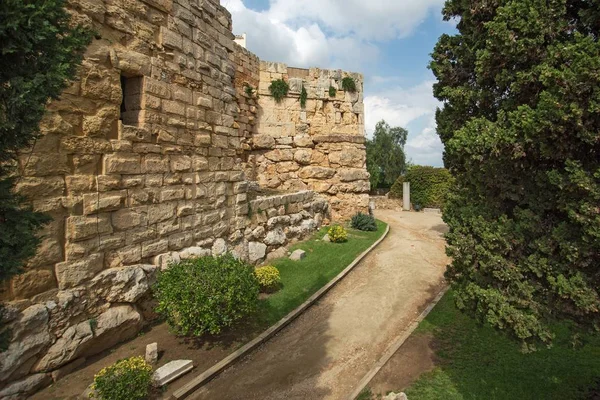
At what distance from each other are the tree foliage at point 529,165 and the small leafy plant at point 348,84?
33.0 feet

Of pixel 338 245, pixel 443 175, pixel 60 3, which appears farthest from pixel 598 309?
pixel 443 175

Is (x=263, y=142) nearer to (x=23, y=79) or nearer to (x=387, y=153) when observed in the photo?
(x=23, y=79)

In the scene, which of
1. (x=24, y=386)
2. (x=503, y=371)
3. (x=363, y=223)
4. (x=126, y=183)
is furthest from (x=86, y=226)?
(x=363, y=223)

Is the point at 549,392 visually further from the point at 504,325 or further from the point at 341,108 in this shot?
the point at 341,108

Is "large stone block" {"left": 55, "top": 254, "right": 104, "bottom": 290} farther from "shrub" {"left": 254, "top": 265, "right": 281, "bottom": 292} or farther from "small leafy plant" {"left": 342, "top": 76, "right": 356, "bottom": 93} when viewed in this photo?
"small leafy plant" {"left": 342, "top": 76, "right": 356, "bottom": 93}

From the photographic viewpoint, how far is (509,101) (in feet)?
13.1

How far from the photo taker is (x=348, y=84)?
14.6m

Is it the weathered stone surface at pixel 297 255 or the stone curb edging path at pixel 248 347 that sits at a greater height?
the weathered stone surface at pixel 297 255

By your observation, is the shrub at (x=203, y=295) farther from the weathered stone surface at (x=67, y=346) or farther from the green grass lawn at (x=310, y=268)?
the green grass lawn at (x=310, y=268)

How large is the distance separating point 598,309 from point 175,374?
5351 millimetres

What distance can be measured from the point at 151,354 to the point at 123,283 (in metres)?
1.24

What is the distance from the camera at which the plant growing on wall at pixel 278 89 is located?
1363cm

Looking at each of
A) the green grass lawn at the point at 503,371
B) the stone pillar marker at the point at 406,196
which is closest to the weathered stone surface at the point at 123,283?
the green grass lawn at the point at 503,371

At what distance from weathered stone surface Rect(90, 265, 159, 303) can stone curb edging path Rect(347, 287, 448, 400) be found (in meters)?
3.88
